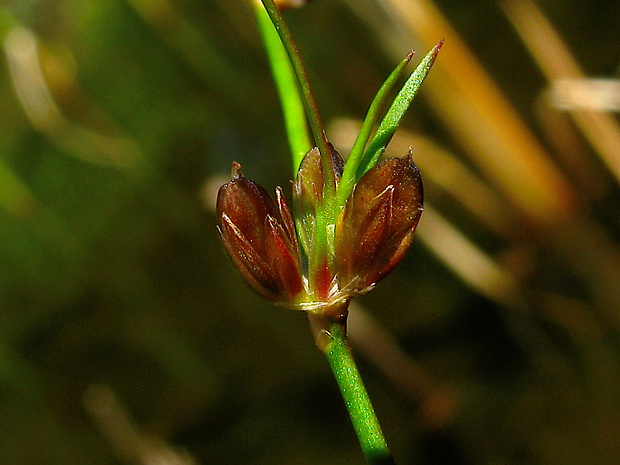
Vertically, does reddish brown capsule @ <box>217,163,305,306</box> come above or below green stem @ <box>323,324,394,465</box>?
above

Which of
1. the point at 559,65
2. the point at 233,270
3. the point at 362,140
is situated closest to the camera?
the point at 362,140

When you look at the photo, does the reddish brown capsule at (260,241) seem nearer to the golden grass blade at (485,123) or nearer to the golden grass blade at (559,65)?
the golden grass blade at (485,123)

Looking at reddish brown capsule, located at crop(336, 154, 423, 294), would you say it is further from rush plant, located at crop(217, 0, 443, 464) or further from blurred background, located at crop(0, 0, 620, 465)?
blurred background, located at crop(0, 0, 620, 465)

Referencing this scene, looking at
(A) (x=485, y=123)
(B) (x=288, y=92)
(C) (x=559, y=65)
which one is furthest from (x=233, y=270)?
(B) (x=288, y=92)

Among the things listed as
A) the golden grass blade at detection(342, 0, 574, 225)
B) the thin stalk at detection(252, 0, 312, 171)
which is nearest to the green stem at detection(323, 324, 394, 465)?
the thin stalk at detection(252, 0, 312, 171)

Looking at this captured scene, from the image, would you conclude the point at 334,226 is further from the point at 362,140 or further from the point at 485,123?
the point at 485,123

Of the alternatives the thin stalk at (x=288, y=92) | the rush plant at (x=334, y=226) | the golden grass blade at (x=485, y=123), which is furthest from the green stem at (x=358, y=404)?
the golden grass blade at (x=485, y=123)

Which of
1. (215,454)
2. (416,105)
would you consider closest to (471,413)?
(215,454)
